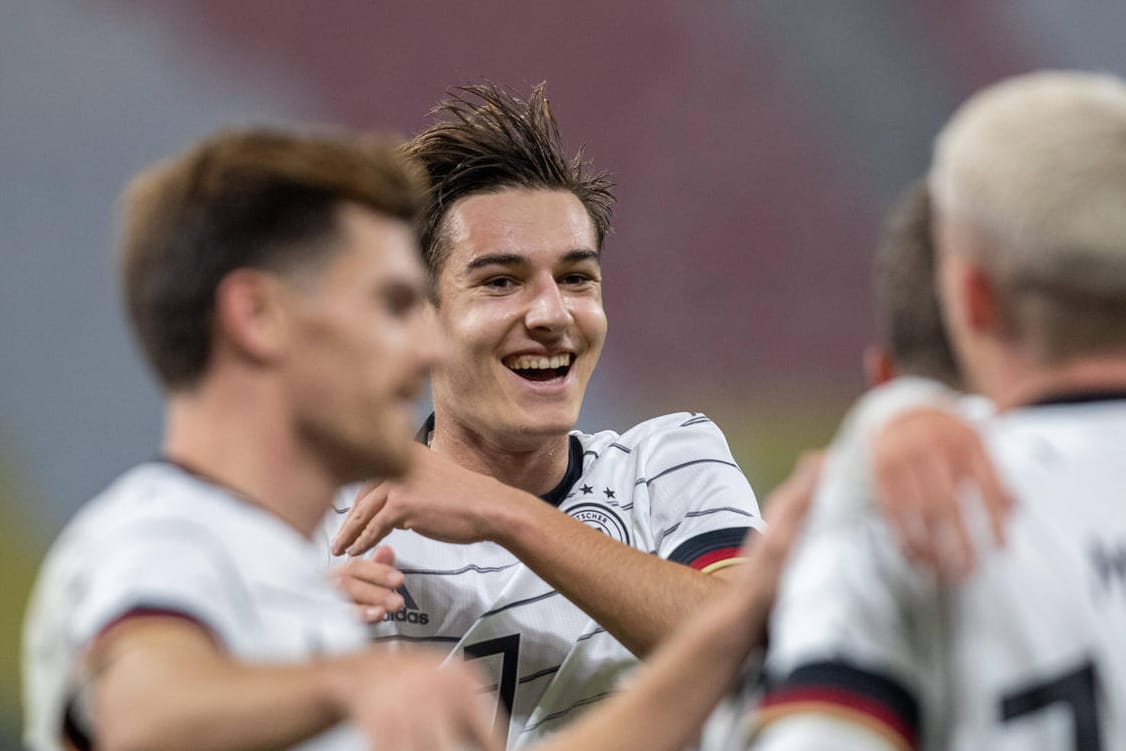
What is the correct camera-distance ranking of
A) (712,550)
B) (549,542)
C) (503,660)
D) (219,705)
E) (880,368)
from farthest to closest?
(712,550)
(503,660)
(549,542)
(880,368)
(219,705)

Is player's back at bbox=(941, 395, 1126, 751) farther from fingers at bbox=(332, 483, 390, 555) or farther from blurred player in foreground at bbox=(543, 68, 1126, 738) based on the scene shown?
fingers at bbox=(332, 483, 390, 555)

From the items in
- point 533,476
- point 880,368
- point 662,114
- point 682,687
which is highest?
point 662,114

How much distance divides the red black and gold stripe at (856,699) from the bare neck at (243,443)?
0.58 meters

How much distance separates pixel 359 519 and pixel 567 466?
30.2 inches

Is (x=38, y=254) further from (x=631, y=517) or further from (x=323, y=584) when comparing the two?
(x=323, y=584)

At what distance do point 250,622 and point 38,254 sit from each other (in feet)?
17.7

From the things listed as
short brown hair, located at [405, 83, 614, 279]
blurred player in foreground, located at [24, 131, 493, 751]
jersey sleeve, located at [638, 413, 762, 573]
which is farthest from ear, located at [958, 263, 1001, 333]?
short brown hair, located at [405, 83, 614, 279]

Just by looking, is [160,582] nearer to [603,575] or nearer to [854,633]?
[854,633]

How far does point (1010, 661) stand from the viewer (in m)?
1.46

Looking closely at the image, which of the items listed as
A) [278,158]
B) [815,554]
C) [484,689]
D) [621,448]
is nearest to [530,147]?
[621,448]

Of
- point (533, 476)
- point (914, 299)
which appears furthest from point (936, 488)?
point (533, 476)

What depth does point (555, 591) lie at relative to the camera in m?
3.19

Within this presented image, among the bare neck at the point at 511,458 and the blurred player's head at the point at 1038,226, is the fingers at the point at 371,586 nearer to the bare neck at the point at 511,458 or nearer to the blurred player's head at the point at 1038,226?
the bare neck at the point at 511,458

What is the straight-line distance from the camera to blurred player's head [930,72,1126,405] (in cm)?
152
